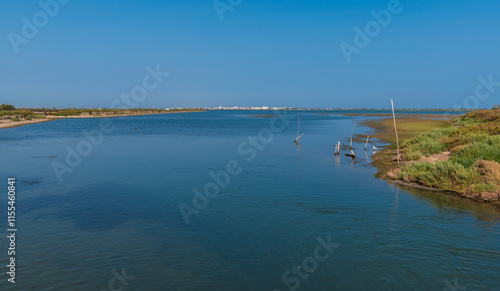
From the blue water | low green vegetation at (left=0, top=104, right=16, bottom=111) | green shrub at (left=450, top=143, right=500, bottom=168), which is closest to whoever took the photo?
the blue water

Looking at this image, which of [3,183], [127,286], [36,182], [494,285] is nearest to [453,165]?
[494,285]

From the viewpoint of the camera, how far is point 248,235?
1148cm

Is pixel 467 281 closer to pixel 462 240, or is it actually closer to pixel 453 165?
pixel 462 240

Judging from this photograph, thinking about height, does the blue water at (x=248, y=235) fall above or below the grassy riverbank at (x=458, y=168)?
below

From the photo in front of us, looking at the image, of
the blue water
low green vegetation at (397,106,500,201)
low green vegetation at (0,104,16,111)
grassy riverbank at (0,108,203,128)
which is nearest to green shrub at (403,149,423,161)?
low green vegetation at (397,106,500,201)

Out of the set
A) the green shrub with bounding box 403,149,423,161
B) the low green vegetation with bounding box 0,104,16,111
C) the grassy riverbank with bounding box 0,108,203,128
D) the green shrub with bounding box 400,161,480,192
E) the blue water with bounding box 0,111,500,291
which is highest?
the low green vegetation with bounding box 0,104,16,111

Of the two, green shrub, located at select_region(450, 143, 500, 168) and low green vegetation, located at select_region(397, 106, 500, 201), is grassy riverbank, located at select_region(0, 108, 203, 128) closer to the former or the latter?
low green vegetation, located at select_region(397, 106, 500, 201)

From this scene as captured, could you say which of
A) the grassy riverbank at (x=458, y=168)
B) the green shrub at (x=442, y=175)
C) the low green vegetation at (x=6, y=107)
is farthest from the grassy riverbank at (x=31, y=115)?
the green shrub at (x=442, y=175)

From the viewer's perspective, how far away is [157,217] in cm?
1330

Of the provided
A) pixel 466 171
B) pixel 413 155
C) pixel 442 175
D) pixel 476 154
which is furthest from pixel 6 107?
pixel 466 171

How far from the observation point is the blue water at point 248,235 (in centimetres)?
858

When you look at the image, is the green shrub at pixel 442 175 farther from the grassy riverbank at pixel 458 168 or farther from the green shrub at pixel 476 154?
the green shrub at pixel 476 154

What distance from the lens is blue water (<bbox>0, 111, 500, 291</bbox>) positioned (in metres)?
8.58

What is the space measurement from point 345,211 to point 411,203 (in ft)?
11.7
